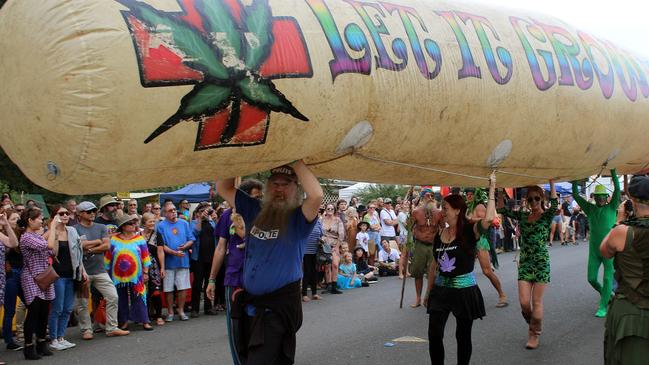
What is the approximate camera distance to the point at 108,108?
2.94 m

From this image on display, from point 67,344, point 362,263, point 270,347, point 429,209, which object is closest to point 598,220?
point 429,209

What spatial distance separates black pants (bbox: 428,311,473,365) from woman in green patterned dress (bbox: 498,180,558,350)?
158 centimetres

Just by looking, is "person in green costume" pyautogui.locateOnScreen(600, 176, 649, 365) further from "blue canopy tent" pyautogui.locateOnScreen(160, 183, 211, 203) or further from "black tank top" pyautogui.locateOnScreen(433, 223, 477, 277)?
"blue canopy tent" pyautogui.locateOnScreen(160, 183, 211, 203)

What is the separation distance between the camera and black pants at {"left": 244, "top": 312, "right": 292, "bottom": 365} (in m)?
4.11

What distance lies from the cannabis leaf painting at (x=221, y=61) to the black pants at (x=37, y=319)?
4.82m

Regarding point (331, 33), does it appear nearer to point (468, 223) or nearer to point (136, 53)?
point (136, 53)

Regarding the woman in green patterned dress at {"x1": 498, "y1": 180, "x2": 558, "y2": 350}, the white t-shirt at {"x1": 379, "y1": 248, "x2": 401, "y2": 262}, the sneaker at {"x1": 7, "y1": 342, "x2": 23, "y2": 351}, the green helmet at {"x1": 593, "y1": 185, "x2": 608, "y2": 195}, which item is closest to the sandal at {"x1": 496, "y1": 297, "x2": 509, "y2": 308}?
the green helmet at {"x1": 593, "y1": 185, "x2": 608, "y2": 195}

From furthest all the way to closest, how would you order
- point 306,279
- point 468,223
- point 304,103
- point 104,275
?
point 306,279 < point 104,275 < point 468,223 < point 304,103

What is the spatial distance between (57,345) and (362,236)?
25.7ft

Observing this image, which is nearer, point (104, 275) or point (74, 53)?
point (74, 53)

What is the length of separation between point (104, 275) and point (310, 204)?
5.18 metres

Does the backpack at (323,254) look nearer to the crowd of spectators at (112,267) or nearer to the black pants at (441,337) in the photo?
the crowd of spectators at (112,267)

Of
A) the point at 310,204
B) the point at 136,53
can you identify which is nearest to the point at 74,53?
the point at 136,53

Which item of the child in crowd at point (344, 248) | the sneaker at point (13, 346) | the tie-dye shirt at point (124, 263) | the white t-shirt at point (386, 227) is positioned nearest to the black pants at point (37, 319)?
the sneaker at point (13, 346)
